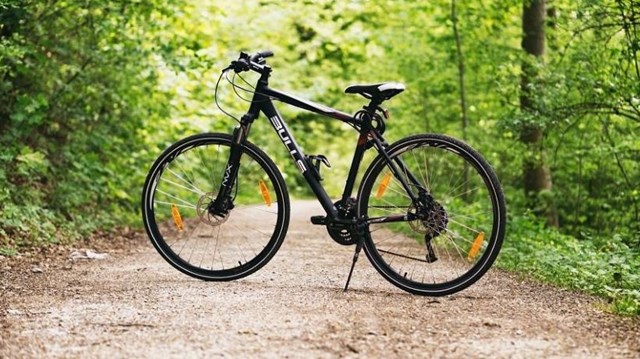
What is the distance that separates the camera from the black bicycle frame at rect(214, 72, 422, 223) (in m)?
4.86

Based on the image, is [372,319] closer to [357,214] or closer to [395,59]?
[357,214]

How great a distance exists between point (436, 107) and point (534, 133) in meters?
4.32

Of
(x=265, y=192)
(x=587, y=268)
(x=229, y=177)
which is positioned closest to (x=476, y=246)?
(x=587, y=268)

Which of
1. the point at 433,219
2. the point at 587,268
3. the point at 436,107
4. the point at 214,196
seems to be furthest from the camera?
the point at 436,107

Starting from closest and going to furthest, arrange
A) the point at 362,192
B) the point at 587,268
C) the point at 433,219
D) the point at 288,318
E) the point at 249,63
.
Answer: the point at 288,318 → the point at 433,219 → the point at 362,192 → the point at 249,63 → the point at 587,268

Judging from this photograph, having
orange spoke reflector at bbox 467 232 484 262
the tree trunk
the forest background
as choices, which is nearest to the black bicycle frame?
orange spoke reflector at bbox 467 232 484 262

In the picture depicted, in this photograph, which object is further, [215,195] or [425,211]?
[215,195]

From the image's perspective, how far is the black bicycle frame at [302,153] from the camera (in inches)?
191

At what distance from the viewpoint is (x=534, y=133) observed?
30.9 ft

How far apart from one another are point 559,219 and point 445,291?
7.12 meters

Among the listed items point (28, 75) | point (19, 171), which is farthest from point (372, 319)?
point (28, 75)

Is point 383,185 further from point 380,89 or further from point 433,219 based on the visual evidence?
point 380,89

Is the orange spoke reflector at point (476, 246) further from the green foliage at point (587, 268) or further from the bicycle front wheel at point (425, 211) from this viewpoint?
the green foliage at point (587, 268)

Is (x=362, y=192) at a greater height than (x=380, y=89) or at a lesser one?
lesser
